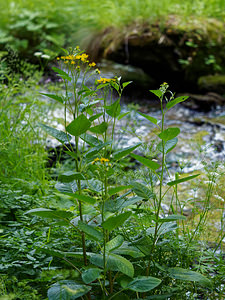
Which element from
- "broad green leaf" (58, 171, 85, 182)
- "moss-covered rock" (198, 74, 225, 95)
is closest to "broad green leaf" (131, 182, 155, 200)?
"broad green leaf" (58, 171, 85, 182)

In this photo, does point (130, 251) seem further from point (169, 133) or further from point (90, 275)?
point (169, 133)

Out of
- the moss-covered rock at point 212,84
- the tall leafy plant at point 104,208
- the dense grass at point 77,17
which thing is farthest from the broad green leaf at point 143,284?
the dense grass at point 77,17

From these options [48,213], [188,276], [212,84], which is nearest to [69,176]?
[48,213]

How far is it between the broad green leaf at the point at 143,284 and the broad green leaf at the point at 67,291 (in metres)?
0.14

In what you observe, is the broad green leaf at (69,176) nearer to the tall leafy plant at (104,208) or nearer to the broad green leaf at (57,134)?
the tall leafy plant at (104,208)

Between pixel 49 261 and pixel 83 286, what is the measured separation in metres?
0.42

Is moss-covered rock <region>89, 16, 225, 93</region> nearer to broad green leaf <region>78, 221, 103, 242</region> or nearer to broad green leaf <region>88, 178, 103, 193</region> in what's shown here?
broad green leaf <region>88, 178, 103, 193</region>

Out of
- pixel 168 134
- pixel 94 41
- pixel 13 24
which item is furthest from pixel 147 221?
pixel 13 24

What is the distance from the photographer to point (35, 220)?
177cm

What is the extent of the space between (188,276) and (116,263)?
272 millimetres

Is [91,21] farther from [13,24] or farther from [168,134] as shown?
[168,134]

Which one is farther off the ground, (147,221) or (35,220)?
(147,221)

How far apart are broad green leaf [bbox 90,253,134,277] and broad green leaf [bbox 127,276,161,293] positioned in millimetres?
60

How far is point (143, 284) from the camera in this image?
1140 millimetres
